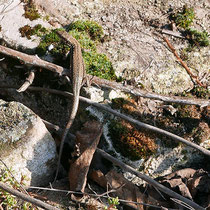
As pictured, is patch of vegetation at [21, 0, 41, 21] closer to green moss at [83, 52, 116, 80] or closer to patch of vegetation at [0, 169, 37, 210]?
green moss at [83, 52, 116, 80]

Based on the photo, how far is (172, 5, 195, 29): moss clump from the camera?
20.6 ft

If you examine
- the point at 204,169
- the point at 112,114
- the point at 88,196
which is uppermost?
the point at 112,114

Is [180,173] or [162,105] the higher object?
[162,105]

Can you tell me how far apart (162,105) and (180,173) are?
116 cm

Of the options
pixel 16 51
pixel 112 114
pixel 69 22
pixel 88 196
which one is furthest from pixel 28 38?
pixel 88 196

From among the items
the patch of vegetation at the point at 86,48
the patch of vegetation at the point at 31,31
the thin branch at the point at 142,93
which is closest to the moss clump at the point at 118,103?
the thin branch at the point at 142,93

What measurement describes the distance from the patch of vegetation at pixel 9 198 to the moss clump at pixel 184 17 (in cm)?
430

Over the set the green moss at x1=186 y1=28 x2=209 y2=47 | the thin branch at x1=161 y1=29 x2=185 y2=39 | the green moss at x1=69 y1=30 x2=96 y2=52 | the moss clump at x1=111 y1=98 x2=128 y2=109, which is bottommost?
the moss clump at x1=111 y1=98 x2=128 y2=109

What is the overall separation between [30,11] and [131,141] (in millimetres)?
3156

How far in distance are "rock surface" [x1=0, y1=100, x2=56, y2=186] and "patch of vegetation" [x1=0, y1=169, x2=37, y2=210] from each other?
145 mm

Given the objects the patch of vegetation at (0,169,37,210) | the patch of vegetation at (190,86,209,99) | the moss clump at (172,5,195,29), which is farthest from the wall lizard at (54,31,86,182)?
the moss clump at (172,5,195,29)

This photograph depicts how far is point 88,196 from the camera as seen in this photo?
4195mm

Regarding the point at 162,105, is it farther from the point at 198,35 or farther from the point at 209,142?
the point at 198,35

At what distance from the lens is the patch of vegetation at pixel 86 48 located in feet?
17.8
